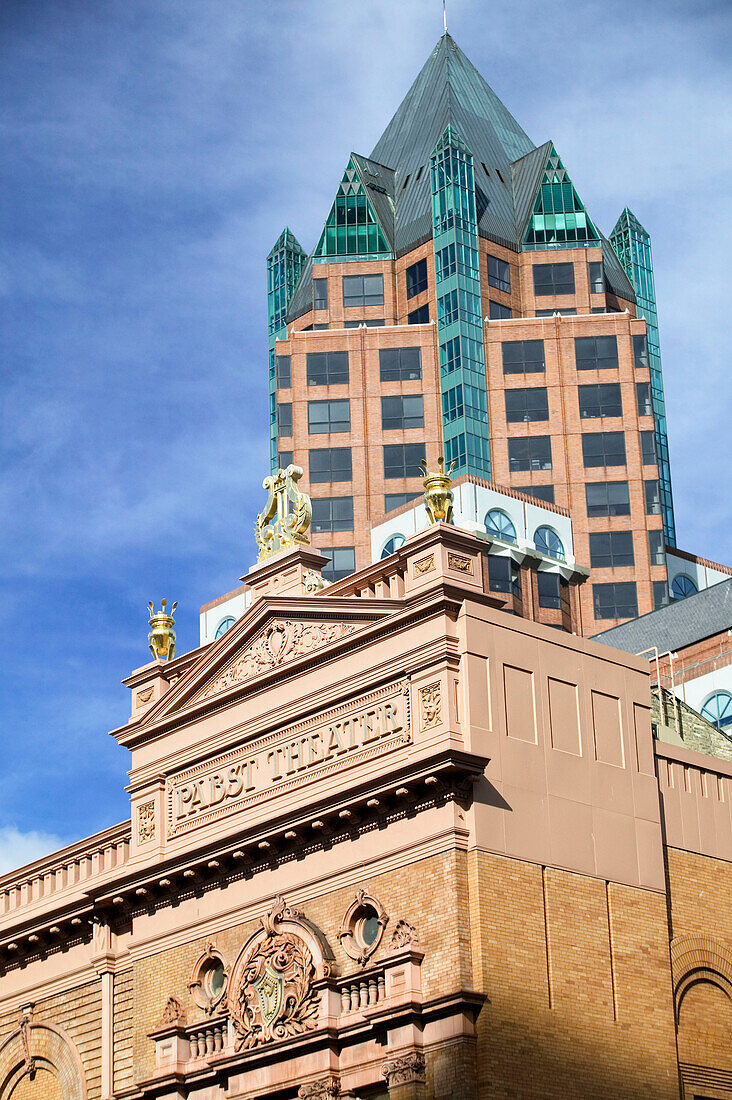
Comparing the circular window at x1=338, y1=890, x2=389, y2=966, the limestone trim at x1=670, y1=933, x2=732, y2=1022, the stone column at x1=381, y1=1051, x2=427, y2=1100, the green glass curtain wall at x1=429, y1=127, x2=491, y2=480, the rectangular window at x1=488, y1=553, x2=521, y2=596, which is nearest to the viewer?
the stone column at x1=381, y1=1051, x2=427, y2=1100

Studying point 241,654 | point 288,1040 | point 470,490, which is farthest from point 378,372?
point 288,1040

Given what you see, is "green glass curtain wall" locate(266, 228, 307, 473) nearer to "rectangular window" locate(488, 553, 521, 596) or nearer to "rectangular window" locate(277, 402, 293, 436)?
"rectangular window" locate(277, 402, 293, 436)

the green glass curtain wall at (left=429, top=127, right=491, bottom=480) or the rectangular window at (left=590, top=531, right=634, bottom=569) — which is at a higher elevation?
the green glass curtain wall at (left=429, top=127, right=491, bottom=480)

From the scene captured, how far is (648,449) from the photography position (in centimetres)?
10138

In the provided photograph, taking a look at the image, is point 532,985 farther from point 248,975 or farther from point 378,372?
point 378,372

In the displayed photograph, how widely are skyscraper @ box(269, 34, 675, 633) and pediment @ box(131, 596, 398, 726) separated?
5915 centimetres

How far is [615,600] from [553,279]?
2152 cm

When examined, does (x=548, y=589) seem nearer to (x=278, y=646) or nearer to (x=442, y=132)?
(x=442, y=132)

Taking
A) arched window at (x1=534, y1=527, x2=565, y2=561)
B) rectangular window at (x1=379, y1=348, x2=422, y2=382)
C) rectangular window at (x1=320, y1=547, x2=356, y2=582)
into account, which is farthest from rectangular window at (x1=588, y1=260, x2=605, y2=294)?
rectangular window at (x1=320, y1=547, x2=356, y2=582)

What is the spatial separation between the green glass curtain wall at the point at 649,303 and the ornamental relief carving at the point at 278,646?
68.0 meters

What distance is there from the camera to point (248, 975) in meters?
34.6

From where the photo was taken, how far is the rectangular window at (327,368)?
10450 centimetres

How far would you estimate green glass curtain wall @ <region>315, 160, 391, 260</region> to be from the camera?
109438 mm

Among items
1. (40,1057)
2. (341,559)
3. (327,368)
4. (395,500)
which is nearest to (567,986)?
(40,1057)
